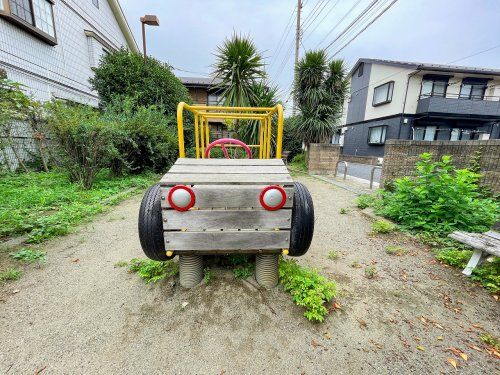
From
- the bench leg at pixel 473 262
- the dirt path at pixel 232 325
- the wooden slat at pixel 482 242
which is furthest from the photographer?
the bench leg at pixel 473 262

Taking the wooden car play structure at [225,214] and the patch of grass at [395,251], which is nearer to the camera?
the wooden car play structure at [225,214]

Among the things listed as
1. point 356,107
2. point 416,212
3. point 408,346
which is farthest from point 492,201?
point 356,107

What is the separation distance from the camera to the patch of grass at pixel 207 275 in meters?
1.85

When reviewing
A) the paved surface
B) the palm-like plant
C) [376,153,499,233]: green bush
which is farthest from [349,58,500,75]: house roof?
[376,153,499,233]: green bush

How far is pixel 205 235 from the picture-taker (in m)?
1.44

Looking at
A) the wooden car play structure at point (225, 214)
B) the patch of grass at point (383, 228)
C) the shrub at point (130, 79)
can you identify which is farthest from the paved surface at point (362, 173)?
the shrub at point (130, 79)

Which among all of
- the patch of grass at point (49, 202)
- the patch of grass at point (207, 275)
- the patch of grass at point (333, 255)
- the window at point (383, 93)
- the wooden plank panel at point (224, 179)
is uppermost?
the window at point (383, 93)

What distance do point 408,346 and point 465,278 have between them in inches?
47.4

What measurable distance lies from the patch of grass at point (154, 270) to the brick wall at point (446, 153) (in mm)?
4695

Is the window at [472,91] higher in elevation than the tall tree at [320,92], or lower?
higher

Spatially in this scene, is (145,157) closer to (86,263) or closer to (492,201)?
(86,263)

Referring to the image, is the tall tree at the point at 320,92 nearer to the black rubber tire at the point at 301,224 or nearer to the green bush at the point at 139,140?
the green bush at the point at 139,140

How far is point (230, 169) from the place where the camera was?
5.48 ft

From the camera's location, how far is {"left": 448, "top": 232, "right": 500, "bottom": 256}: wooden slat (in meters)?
1.87
